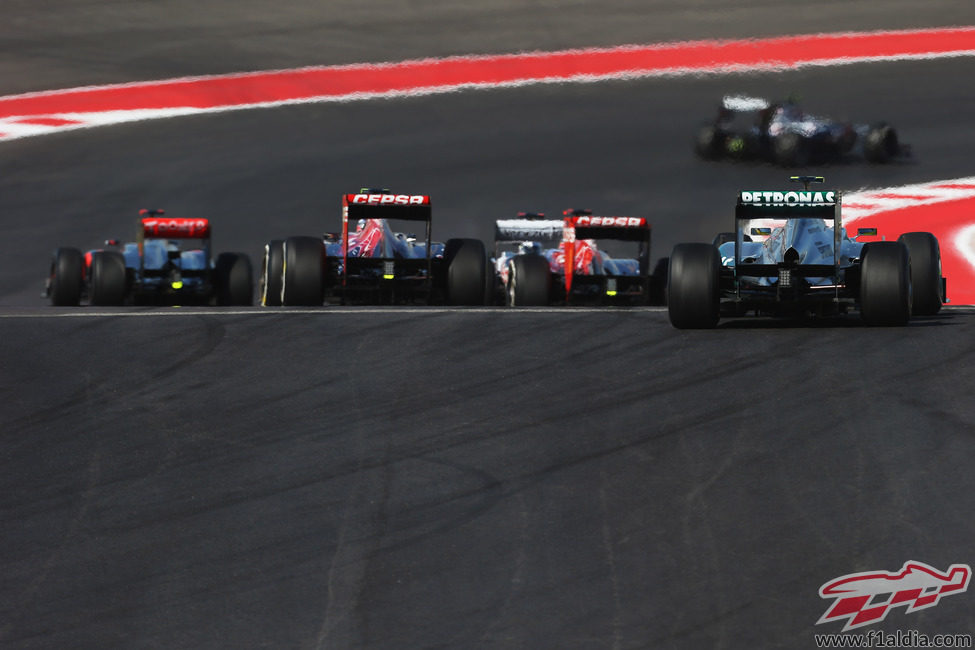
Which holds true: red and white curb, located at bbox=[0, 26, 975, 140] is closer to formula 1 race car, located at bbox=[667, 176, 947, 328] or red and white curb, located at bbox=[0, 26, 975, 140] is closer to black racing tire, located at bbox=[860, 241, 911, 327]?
formula 1 race car, located at bbox=[667, 176, 947, 328]

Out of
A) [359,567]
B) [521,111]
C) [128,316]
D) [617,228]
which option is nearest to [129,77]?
[521,111]

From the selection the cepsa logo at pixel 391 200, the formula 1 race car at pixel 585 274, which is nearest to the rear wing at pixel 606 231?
the formula 1 race car at pixel 585 274

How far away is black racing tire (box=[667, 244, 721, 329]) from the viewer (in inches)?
469

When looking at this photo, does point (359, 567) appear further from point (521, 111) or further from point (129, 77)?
point (129, 77)

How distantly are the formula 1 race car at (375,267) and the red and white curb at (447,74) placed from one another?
30.9 ft

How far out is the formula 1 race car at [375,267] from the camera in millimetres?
15742

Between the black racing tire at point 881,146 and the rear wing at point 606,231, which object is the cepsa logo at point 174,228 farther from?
the black racing tire at point 881,146

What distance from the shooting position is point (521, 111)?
82.6 feet

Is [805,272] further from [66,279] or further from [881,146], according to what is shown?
[881,146]

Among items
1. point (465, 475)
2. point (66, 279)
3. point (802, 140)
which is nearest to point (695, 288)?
point (465, 475)

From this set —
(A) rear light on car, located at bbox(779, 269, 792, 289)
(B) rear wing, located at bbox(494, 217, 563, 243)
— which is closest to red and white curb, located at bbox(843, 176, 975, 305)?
(B) rear wing, located at bbox(494, 217, 563, 243)

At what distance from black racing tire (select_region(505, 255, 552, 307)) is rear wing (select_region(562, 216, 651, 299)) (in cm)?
67

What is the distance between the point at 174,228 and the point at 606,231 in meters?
5.41

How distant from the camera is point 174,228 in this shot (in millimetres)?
18125
